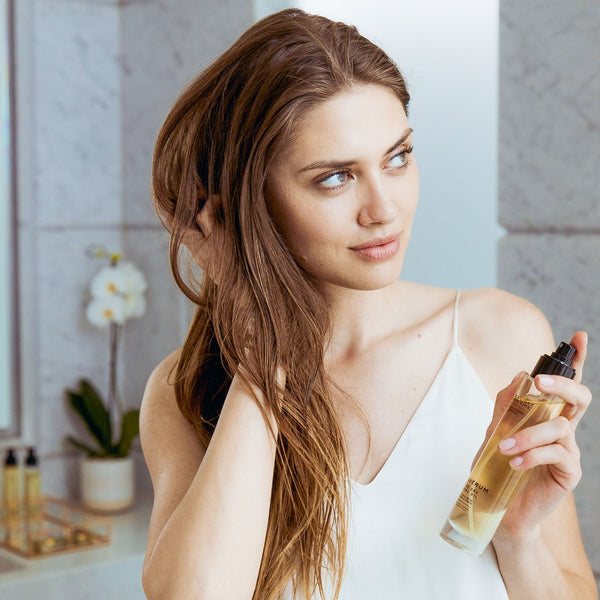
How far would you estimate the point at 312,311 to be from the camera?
1179 mm

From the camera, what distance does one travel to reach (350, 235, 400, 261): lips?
1.05 metres

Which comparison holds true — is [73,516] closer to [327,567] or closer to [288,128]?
[327,567]

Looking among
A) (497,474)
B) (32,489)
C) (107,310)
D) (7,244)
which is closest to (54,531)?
(32,489)

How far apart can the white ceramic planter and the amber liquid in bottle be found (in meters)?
1.56

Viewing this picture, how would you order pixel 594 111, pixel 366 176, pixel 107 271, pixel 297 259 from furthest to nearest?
pixel 107 271, pixel 594 111, pixel 297 259, pixel 366 176

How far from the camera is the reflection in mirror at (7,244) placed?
2.34m

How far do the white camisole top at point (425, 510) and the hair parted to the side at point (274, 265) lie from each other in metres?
0.04

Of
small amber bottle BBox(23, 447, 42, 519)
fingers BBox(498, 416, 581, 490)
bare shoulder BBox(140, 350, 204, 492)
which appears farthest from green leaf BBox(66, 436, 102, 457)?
fingers BBox(498, 416, 581, 490)

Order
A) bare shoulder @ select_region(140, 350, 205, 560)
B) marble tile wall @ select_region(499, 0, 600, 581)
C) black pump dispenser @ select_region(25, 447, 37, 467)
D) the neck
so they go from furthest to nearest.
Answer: black pump dispenser @ select_region(25, 447, 37, 467), marble tile wall @ select_region(499, 0, 600, 581), the neck, bare shoulder @ select_region(140, 350, 205, 560)

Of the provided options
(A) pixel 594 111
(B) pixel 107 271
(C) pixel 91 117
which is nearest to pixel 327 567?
(A) pixel 594 111

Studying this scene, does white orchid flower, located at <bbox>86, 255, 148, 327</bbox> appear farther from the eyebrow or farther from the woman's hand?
the woman's hand

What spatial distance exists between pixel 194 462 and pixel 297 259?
0.93 ft

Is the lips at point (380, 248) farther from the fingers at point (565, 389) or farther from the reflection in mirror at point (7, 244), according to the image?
the reflection in mirror at point (7, 244)

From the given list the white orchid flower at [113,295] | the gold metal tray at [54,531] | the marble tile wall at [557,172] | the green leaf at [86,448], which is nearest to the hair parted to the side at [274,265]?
the marble tile wall at [557,172]
